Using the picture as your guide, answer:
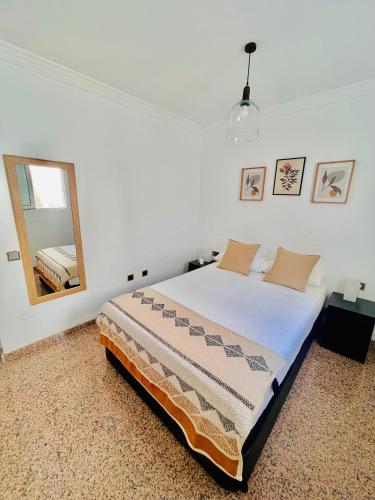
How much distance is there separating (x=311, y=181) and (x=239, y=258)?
1.27 m

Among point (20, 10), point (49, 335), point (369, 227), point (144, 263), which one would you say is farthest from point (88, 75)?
point (369, 227)

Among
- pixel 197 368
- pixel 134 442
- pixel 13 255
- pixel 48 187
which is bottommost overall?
pixel 134 442

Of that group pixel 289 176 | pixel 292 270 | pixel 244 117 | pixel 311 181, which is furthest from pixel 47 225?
pixel 311 181

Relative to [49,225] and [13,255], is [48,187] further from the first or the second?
[13,255]

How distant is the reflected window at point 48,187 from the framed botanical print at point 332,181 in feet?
9.30

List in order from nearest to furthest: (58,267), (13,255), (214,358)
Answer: (214,358) → (13,255) → (58,267)

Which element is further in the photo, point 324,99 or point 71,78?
point 324,99

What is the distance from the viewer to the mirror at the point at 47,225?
1.87m

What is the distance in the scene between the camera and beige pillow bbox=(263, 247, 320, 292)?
7.66 feet

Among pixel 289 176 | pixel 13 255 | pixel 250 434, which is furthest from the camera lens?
pixel 289 176

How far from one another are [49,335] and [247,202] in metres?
3.02

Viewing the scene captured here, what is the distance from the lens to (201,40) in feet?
5.10

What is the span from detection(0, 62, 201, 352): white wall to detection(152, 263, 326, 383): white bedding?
0.84 metres

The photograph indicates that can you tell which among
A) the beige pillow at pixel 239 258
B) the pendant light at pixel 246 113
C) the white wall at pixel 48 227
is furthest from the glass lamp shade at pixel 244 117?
the white wall at pixel 48 227
